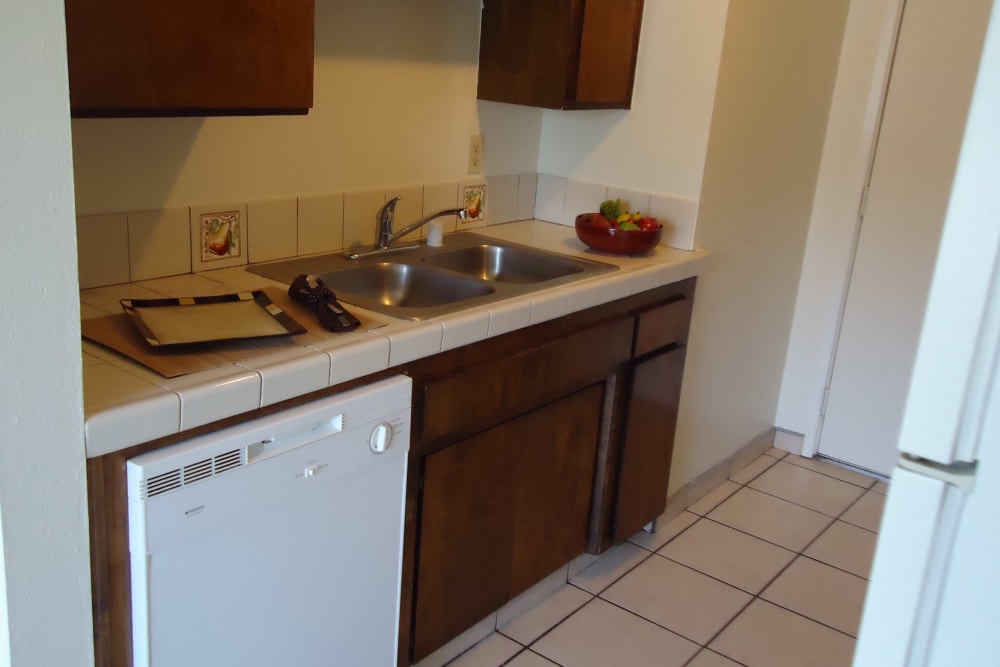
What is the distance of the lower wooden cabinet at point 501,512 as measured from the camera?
6.49ft

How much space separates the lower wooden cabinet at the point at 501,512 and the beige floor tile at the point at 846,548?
91 centimetres

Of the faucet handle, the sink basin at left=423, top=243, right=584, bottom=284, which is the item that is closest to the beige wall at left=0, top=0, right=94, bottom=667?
the faucet handle

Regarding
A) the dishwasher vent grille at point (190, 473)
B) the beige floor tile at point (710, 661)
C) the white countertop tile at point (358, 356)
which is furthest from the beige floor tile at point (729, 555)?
the dishwasher vent grille at point (190, 473)

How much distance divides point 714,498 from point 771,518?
0.21m

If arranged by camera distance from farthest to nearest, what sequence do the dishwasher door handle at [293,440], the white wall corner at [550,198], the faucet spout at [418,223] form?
the white wall corner at [550,198] → the faucet spout at [418,223] → the dishwasher door handle at [293,440]

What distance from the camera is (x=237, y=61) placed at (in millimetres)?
1670

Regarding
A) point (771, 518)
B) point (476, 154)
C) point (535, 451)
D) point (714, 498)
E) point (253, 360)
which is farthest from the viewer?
point (714, 498)

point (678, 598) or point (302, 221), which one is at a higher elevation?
point (302, 221)

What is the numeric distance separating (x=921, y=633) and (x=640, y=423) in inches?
69.4

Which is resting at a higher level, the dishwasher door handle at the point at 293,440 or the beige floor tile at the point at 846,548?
the dishwasher door handle at the point at 293,440

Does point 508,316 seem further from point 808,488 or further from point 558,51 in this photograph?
point 808,488

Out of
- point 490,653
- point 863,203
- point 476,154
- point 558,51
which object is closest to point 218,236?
point 476,154

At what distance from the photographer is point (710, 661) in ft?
7.68

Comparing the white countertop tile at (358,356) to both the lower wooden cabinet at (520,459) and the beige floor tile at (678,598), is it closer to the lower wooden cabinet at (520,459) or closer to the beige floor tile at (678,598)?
the lower wooden cabinet at (520,459)
